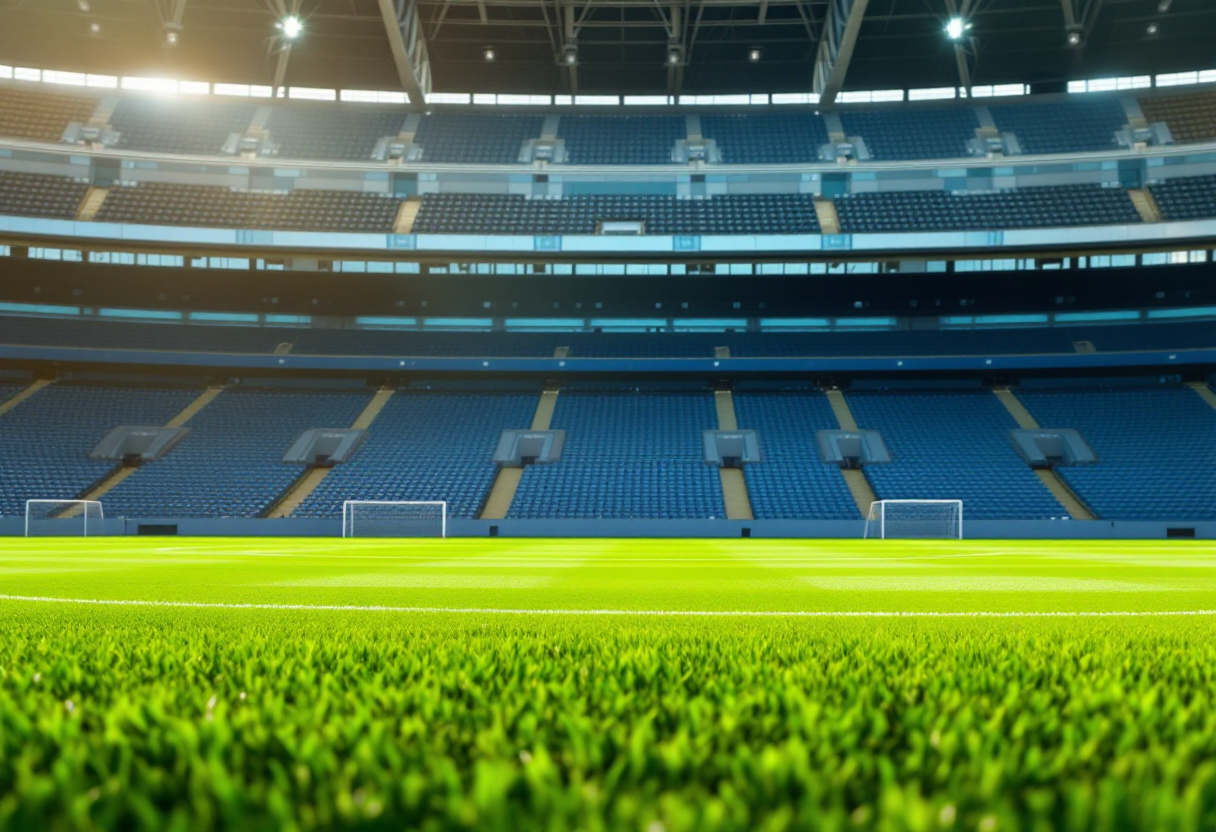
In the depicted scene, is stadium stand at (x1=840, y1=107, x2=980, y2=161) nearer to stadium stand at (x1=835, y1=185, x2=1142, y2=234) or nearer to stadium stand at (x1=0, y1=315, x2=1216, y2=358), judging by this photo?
stadium stand at (x1=835, y1=185, x2=1142, y2=234)

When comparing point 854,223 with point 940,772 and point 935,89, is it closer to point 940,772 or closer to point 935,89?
point 935,89

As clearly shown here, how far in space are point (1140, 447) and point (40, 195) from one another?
4844 centimetres

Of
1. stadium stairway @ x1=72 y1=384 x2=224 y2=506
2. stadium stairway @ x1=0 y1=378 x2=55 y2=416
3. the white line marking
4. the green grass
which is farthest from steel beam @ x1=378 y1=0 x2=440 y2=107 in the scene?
the green grass

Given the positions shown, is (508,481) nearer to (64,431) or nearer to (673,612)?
(64,431)

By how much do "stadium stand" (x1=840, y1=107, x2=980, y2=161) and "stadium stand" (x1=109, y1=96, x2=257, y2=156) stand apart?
1259 inches

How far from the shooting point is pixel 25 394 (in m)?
39.1

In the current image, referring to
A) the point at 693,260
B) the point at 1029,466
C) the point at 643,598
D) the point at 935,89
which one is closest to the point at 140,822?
the point at 643,598

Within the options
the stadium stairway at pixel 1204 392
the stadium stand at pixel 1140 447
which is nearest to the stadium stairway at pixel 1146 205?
the stadium stairway at pixel 1204 392

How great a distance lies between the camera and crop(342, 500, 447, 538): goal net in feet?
99.8

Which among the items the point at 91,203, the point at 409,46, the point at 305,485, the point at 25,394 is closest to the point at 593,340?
the point at 305,485

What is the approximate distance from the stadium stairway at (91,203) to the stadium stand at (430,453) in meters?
15.7

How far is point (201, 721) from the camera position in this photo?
1.53m

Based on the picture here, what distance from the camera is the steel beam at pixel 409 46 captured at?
37500mm

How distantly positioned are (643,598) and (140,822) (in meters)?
6.34
